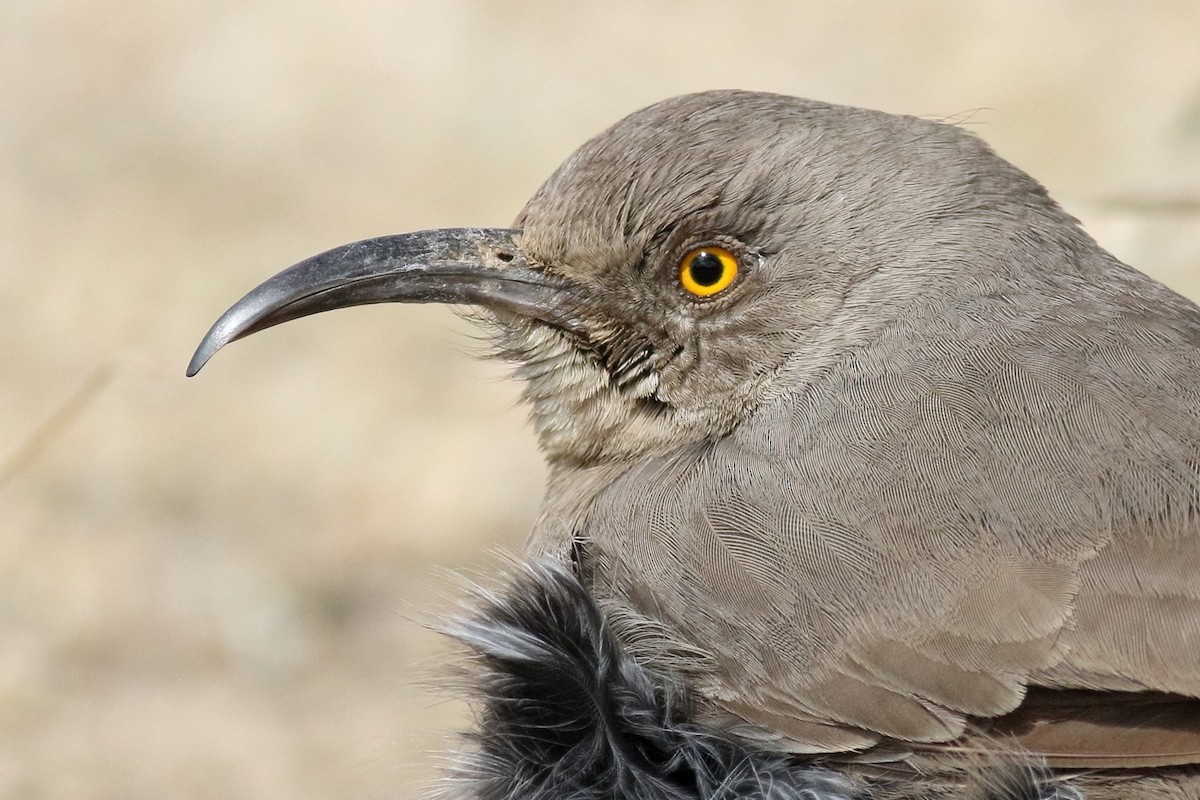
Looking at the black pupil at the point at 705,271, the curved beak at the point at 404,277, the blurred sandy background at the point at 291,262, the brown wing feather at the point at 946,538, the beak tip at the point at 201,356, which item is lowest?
the brown wing feather at the point at 946,538

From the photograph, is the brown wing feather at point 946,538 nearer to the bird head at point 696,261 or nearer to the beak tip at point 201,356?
the bird head at point 696,261

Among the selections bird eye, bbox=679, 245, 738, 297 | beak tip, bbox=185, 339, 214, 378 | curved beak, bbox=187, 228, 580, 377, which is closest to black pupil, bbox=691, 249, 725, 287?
bird eye, bbox=679, 245, 738, 297

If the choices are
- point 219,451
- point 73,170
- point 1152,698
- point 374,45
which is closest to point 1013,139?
point 374,45

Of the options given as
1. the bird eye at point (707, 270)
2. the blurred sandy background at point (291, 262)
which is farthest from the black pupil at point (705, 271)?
the blurred sandy background at point (291, 262)

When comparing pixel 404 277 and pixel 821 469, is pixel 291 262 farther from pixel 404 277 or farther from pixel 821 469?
pixel 821 469

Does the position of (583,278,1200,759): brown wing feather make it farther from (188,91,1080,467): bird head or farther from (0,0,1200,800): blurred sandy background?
(0,0,1200,800): blurred sandy background

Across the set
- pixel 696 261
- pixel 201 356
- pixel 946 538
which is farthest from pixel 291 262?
pixel 946 538
